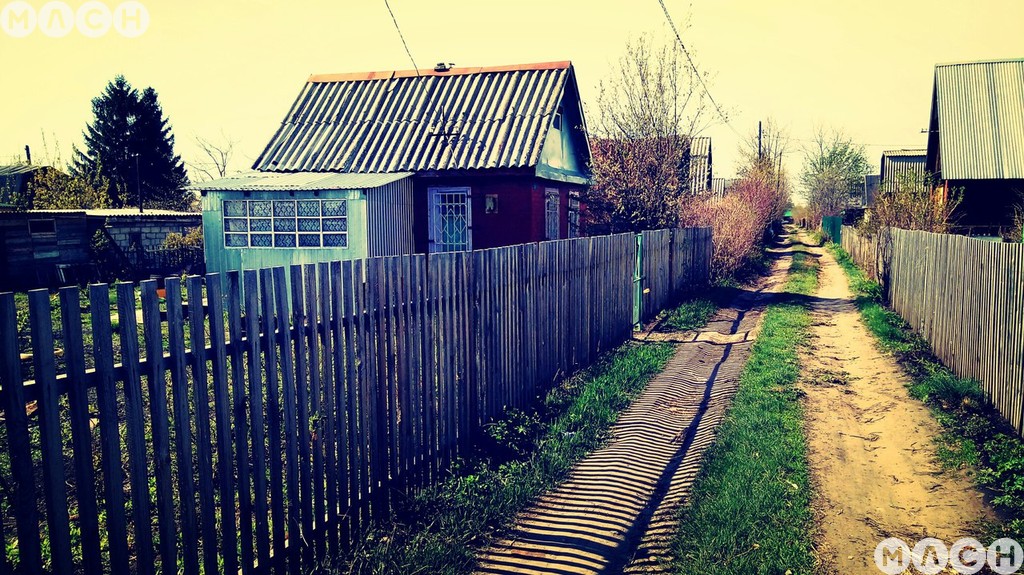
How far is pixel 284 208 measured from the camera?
623 inches

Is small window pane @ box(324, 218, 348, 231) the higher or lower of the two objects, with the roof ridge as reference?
lower

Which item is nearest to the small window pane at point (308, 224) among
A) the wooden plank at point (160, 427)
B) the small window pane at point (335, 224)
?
the small window pane at point (335, 224)

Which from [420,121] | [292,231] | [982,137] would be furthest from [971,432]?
[982,137]

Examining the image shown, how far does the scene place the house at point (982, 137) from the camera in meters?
22.7

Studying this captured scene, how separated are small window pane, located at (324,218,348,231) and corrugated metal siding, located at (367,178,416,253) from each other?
598 millimetres

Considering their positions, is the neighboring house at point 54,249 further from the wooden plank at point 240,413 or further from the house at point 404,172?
the wooden plank at point 240,413

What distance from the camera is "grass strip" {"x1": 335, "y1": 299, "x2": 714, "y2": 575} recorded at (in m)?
3.92

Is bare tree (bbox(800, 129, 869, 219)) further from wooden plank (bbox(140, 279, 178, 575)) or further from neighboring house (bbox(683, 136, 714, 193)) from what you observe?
wooden plank (bbox(140, 279, 178, 575))

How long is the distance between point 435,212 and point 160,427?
14.5 m

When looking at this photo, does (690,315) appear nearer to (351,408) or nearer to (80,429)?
(351,408)

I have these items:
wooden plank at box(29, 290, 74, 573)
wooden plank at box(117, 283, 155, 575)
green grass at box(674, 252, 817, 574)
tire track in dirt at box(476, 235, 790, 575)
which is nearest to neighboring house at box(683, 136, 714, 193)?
tire track in dirt at box(476, 235, 790, 575)

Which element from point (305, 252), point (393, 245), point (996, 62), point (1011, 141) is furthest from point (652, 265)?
point (996, 62)

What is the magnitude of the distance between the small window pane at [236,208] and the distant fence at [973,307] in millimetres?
14039

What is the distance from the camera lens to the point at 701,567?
3895 millimetres
